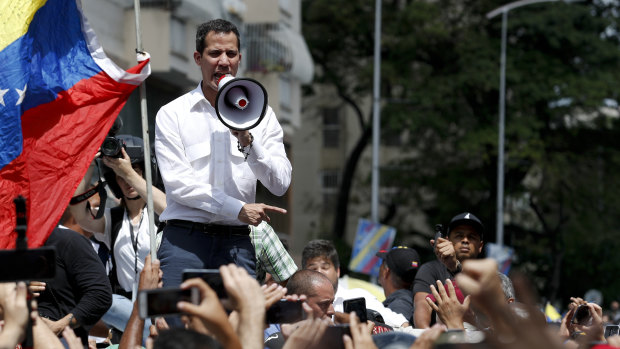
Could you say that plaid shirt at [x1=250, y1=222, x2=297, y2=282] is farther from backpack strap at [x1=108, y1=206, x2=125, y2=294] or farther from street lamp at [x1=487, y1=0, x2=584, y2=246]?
street lamp at [x1=487, y1=0, x2=584, y2=246]

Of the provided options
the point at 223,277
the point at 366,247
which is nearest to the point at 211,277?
the point at 223,277

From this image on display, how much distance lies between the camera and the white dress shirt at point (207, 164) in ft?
20.0

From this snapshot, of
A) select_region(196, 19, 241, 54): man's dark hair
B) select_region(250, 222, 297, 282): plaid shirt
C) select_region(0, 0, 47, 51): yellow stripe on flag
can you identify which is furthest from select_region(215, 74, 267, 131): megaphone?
select_region(0, 0, 47, 51): yellow stripe on flag

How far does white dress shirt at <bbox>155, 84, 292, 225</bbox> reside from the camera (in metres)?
6.09

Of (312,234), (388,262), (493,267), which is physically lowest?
(312,234)

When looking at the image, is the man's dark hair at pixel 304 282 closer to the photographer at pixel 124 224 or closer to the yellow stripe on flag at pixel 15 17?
the photographer at pixel 124 224

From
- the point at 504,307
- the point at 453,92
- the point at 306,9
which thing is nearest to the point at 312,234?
the point at 306,9

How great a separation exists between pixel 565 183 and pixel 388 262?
81.7 feet

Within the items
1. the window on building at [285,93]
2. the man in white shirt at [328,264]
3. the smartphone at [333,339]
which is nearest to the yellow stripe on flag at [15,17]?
the man in white shirt at [328,264]

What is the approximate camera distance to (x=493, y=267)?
3602mm

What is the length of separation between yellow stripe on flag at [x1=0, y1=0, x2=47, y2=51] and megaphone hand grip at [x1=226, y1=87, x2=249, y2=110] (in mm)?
1562

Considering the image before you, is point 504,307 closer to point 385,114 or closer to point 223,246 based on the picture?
point 223,246

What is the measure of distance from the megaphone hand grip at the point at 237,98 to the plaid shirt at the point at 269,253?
906 mm

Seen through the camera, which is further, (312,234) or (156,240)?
(312,234)
